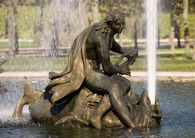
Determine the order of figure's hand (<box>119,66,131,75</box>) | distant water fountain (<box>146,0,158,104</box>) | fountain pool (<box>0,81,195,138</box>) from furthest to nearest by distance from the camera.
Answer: distant water fountain (<box>146,0,158,104</box>)
figure's hand (<box>119,66,131,75</box>)
fountain pool (<box>0,81,195,138</box>)

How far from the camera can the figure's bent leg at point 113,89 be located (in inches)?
445

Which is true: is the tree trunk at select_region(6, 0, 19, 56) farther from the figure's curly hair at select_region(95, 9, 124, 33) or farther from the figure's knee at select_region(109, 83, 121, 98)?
the figure's knee at select_region(109, 83, 121, 98)

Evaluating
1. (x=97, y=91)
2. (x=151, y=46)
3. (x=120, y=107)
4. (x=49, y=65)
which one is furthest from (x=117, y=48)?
(x=49, y=65)

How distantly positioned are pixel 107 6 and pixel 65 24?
10.4 m

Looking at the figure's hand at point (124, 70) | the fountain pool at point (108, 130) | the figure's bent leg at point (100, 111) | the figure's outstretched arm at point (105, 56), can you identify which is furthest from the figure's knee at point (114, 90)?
the fountain pool at point (108, 130)

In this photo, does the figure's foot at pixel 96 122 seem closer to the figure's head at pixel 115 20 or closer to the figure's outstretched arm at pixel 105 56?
the figure's outstretched arm at pixel 105 56

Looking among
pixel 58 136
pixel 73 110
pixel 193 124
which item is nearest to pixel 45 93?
pixel 73 110

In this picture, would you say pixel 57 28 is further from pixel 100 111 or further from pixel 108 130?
pixel 108 130

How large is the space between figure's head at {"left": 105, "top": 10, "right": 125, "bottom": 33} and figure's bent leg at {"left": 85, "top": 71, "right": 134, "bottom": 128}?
0.84 meters

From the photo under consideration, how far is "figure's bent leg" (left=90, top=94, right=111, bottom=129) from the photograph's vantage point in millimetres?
11344

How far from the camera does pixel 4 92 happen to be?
16.6 m

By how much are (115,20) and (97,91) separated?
1.26 m

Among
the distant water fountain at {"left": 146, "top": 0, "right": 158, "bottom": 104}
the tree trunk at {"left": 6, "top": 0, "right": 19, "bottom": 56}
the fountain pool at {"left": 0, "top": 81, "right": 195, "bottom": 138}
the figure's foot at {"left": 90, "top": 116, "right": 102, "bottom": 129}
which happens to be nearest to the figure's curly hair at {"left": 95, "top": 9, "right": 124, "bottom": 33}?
the figure's foot at {"left": 90, "top": 116, "right": 102, "bottom": 129}

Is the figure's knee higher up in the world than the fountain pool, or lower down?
higher up
